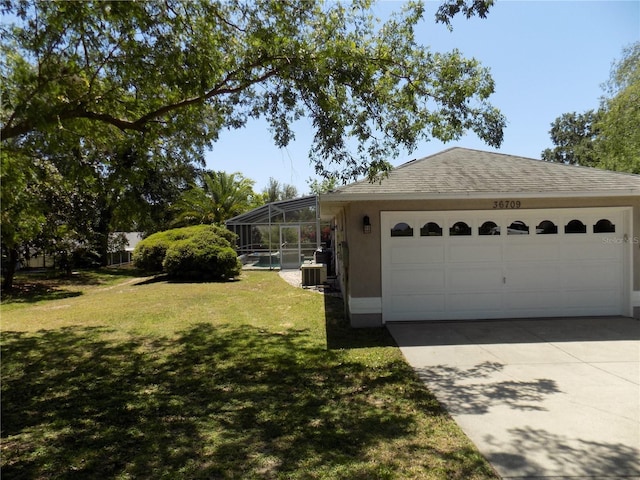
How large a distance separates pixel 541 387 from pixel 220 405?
3.87m

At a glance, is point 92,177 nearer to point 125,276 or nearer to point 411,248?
point 411,248

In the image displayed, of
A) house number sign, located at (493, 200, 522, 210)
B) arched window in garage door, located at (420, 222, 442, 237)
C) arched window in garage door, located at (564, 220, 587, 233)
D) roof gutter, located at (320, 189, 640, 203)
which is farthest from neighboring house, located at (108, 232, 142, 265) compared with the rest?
arched window in garage door, located at (564, 220, 587, 233)

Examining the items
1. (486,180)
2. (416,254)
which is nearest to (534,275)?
(486,180)

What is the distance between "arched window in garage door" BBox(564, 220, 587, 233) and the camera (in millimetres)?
9086

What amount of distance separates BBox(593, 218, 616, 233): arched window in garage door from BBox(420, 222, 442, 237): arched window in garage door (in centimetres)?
327

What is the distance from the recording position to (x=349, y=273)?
8.88 meters

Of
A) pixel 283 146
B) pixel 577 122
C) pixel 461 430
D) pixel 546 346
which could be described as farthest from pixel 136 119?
pixel 577 122

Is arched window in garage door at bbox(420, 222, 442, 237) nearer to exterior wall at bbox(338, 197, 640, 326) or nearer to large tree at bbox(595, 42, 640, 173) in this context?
exterior wall at bbox(338, 197, 640, 326)

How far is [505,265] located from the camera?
9070 mm

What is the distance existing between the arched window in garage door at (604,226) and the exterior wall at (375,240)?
0.36 m

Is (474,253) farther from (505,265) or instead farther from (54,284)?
(54,284)

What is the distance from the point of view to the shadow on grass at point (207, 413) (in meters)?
3.62

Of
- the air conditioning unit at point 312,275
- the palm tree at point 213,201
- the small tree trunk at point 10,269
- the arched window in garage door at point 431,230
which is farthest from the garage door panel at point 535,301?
the palm tree at point 213,201

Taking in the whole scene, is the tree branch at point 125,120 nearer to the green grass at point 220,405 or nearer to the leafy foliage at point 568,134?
the green grass at point 220,405
